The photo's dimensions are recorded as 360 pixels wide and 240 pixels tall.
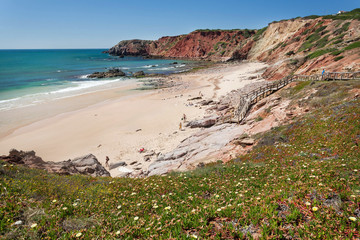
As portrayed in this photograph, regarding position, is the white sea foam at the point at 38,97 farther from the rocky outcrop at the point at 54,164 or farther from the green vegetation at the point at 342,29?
the green vegetation at the point at 342,29

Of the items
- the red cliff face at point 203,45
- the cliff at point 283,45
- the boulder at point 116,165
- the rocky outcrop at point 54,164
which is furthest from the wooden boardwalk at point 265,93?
the red cliff face at point 203,45

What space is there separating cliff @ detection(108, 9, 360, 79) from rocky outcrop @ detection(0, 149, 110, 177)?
90.4 ft

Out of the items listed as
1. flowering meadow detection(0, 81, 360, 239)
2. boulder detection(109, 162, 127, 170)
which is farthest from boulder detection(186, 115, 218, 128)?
flowering meadow detection(0, 81, 360, 239)

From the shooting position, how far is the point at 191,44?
134750mm

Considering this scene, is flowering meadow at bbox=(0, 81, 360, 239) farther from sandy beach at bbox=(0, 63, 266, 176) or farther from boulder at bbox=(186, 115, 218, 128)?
boulder at bbox=(186, 115, 218, 128)

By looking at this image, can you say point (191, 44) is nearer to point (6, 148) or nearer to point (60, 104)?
point (60, 104)

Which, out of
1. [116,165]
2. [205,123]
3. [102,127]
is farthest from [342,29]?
[116,165]

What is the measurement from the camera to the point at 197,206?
17.4 feet

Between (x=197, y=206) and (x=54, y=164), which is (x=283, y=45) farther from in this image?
(x=197, y=206)

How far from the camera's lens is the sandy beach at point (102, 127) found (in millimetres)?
19859

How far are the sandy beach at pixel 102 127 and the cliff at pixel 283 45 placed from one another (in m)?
15.5

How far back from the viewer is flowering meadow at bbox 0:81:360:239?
4059 mm

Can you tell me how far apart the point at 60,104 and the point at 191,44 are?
113969 millimetres

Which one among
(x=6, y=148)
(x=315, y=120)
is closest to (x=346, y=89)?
(x=315, y=120)
